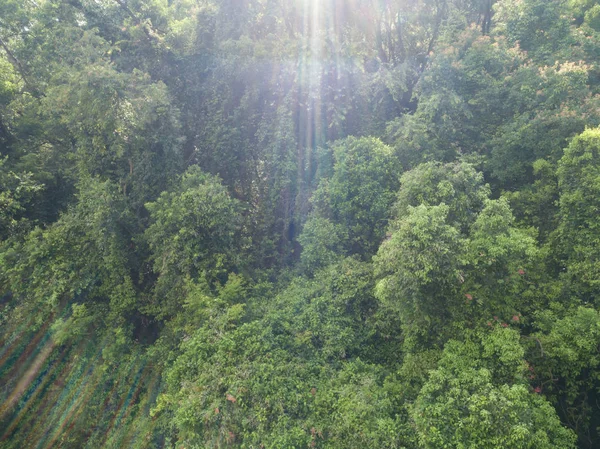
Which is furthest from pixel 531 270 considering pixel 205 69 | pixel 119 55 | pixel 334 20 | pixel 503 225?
pixel 119 55

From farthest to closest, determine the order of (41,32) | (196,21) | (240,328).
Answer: (196,21), (41,32), (240,328)

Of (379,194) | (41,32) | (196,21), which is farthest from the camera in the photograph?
(196,21)

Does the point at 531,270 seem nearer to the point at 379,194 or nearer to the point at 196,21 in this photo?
the point at 379,194

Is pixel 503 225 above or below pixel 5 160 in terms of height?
below

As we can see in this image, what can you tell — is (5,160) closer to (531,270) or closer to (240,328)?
(240,328)

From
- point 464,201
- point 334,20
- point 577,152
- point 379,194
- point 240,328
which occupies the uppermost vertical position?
point 334,20

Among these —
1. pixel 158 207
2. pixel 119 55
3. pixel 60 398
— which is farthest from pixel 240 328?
pixel 119 55

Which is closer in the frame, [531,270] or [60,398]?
[531,270]
